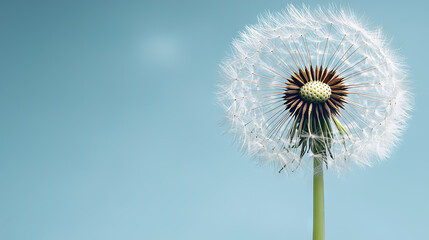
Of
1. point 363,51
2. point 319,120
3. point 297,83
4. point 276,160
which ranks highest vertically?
point 363,51

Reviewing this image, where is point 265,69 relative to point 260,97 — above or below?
above

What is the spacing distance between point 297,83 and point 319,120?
1064 mm

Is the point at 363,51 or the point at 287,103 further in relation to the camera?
the point at 363,51

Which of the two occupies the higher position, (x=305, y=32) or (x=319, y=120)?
(x=305, y=32)

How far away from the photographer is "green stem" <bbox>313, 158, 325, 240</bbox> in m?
11.7

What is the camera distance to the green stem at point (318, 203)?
38.4 ft

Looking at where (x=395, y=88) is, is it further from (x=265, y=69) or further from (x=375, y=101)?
(x=265, y=69)

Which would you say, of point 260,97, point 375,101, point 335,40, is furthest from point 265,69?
point 375,101

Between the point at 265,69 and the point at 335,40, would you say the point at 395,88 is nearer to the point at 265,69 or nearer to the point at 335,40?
the point at 335,40

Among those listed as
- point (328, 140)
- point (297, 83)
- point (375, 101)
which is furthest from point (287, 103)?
point (375, 101)

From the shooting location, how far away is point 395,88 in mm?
13094

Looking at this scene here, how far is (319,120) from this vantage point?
12195 millimetres

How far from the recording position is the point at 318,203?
11828mm

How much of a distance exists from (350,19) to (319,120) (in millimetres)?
3264
